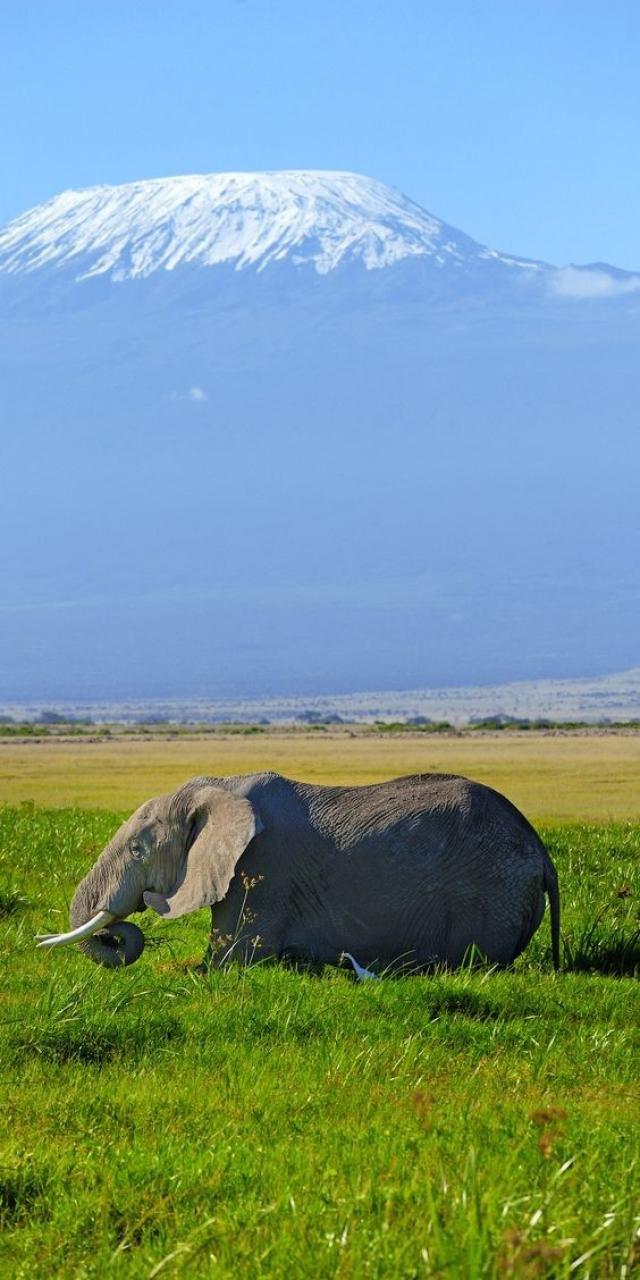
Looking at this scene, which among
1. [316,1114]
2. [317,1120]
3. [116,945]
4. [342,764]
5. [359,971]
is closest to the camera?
[317,1120]

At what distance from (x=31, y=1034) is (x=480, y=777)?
35.5 metres

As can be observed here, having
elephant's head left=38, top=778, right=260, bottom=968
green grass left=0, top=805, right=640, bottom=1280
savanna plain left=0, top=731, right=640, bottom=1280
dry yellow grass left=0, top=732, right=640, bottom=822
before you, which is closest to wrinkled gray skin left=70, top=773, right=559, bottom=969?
elephant's head left=38, top=778, right=260, bottom=968

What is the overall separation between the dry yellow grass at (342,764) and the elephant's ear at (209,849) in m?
15.5

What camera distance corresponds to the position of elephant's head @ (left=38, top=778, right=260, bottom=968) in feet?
38.6

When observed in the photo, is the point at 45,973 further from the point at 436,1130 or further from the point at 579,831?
the point at 579,831

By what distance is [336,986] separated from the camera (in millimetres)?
10766

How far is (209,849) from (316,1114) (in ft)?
14.3

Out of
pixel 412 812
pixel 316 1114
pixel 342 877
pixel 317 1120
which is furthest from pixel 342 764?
pixel 317 1120

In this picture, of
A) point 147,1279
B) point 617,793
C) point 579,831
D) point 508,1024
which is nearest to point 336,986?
point 508,1024

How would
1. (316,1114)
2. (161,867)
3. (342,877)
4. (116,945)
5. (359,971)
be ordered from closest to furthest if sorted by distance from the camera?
(316,1114) < (359,971) < (116,945) < (342,877) < (161,867)

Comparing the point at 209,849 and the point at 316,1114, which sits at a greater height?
the point at 209,849

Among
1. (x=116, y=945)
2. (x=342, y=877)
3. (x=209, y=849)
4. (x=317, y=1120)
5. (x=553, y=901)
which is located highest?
(x=209, y=849)

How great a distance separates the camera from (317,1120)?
7559 millimetres

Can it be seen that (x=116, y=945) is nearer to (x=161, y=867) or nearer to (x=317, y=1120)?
(x=161, y=867)
